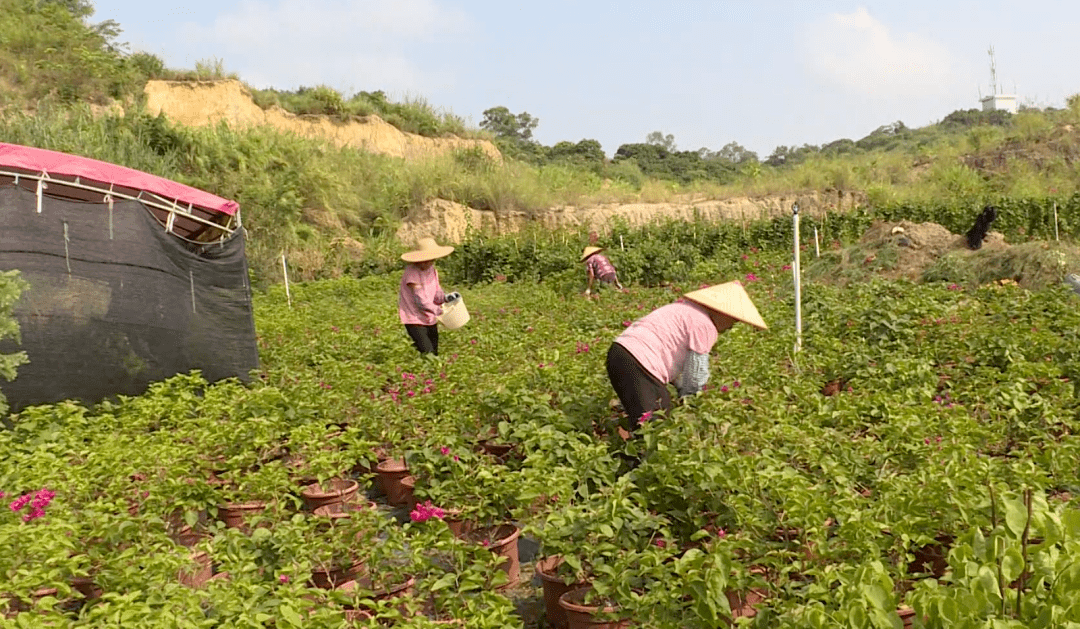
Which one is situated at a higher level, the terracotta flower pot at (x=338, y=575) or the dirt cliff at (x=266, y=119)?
the dirt cliff at (x=266, y=119)

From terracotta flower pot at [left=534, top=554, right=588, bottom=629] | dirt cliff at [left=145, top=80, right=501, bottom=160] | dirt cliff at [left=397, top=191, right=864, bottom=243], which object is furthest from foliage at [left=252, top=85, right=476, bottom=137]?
terracotta flower pot at [left=534, top=554, right=588, bottom=629]

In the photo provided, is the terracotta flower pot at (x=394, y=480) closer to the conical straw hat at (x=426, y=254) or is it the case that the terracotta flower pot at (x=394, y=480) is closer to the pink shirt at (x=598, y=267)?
the conical straw hat at (x=426, y=254)

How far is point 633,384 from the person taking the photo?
17.3ft

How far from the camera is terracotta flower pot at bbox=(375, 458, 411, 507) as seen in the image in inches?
228

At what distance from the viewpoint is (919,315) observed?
8531 mm

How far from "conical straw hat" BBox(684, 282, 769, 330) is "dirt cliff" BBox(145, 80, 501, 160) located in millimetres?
21913

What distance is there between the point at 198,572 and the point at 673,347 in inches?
111

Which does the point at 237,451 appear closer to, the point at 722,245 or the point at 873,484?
the point at 873,484

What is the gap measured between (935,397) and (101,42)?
1048 inches

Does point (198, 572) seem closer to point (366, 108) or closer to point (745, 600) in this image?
point (745, 600)

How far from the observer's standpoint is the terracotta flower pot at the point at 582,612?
11.6 ft

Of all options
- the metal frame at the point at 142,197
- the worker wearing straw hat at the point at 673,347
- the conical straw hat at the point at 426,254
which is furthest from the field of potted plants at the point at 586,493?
the metal frame at the point at 142,197

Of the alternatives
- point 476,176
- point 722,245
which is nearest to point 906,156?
point 722,245

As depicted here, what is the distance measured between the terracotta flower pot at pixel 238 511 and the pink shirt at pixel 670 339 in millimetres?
2309
